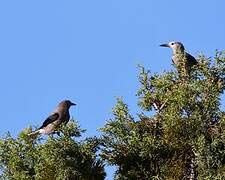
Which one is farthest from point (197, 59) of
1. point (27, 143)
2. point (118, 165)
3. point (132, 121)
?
point (27, 143)

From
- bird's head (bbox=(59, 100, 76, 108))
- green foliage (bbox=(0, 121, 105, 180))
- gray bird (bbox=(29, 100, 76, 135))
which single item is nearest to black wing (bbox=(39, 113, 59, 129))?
gray bird (bbox=(29, 100, 76, 135))

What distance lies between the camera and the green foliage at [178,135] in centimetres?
1251

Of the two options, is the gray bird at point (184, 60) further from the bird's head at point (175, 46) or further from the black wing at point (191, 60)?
the bird's head at point (175, 46)

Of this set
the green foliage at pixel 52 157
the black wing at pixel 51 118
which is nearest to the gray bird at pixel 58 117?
the black wing at pixel 51 118

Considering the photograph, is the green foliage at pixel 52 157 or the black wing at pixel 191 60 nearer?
the green foliage at pixel 52 157

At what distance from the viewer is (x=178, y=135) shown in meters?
13.0

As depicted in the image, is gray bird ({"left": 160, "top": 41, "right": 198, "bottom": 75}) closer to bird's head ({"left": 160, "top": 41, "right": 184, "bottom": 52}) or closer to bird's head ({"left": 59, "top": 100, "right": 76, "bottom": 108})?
bird's head ({"left": 160, "top": 41, "right": 184, "bottom": 52})

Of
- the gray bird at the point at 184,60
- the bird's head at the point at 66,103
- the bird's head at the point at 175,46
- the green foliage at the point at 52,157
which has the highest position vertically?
the bird's head at the point at 175,46

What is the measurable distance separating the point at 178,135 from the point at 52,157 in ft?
8.10

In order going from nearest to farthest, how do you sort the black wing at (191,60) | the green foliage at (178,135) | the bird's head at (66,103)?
the green foliage at (178,135) < the black wing at (191,60) < the bird's head at (66,103)

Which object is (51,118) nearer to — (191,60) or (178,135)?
(191,60)

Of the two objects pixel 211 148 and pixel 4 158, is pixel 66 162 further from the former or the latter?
pixel 211 148

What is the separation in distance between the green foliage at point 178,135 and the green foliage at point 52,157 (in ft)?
1.46

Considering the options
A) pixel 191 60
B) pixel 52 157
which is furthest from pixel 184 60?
pixel 52 157
